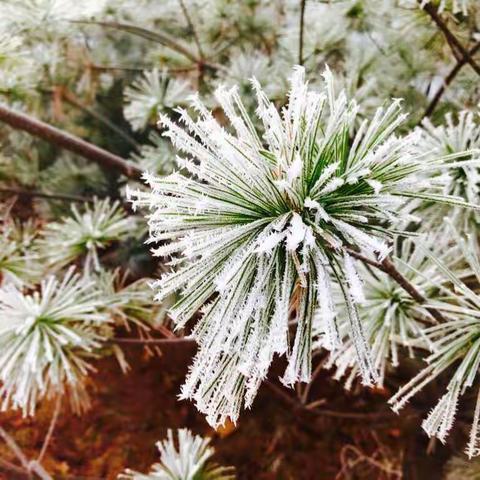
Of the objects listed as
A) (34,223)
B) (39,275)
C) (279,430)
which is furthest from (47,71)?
(279,430)

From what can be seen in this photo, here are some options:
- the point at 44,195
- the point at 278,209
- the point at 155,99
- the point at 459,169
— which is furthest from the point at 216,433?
the point at 278,209

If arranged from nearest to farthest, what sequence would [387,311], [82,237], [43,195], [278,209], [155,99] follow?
[278,209] < [387,311] < [82,237] < [155,99] < [43,195]

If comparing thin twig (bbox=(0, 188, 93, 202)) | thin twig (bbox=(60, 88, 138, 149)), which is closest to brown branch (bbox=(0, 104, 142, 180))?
thin twig (bbox=(0, 188, 93, 202))

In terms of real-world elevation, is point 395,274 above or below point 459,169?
below

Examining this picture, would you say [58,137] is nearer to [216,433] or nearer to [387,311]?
[387,311]

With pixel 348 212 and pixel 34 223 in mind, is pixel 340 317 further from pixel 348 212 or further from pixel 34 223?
pixel 34 223

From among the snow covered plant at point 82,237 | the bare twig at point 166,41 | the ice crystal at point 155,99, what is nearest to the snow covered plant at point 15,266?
the snow covered plant at point 82,237
